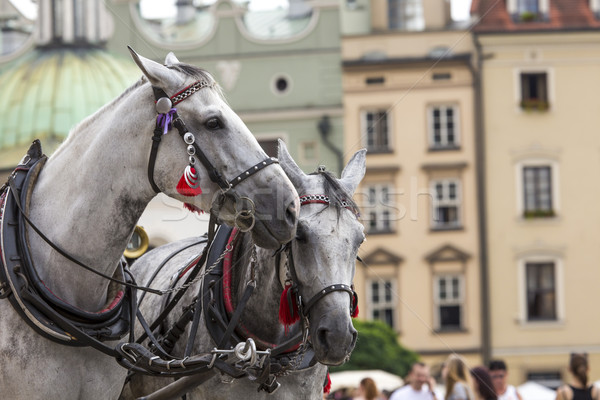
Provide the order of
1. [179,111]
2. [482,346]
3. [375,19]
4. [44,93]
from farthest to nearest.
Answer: [375,19]
[482,346]
[44,93]
[179,111]

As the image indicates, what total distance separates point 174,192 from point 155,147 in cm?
21

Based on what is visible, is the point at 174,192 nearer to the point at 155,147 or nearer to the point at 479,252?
the point at 155,147

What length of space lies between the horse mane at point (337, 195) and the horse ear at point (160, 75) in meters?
1.22

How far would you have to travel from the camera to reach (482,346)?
35.5m

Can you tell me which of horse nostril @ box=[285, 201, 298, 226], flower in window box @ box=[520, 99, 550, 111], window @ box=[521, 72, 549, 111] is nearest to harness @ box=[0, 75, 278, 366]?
horse nostril @ box=[285, 201, 298, 226]

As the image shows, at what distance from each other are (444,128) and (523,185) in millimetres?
3232

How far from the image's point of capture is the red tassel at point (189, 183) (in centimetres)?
467

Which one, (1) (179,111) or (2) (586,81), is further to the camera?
(2) (586,81)

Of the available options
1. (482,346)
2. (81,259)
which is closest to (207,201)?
(81,259)

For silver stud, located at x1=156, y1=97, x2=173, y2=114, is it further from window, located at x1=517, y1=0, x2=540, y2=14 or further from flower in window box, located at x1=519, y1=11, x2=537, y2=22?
Answer: window, located at x1=517, y1=0, x2=540, y2=14

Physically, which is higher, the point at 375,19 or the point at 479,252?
the point at 375,19

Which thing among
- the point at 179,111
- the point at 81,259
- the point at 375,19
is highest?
the point at 375,19

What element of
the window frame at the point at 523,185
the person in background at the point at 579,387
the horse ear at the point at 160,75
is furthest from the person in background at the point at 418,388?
the window frame at the point at 523,185

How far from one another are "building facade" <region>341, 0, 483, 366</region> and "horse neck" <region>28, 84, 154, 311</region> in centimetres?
3064
